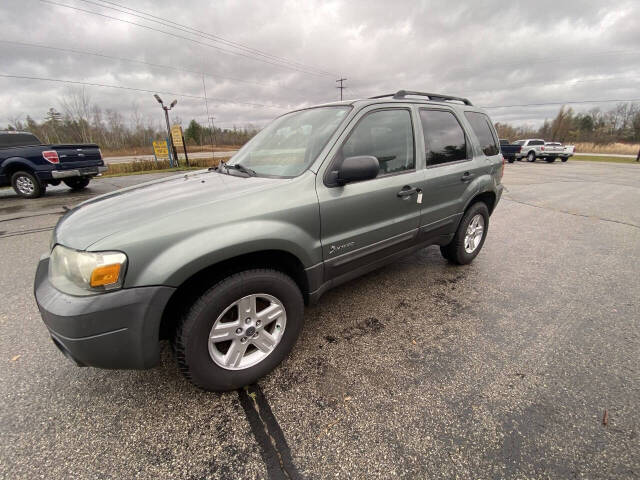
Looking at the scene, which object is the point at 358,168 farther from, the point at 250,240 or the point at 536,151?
the point at 536,151

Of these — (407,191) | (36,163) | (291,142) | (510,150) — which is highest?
(291,142)

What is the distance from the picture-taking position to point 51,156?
8188 mm

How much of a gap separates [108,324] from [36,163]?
979 cm

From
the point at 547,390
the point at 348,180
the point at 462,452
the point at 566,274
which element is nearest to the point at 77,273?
the point at 348,180

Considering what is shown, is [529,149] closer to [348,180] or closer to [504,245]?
[504,245]

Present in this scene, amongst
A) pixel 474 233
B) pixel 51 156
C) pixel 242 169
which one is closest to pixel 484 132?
pixel 474 233

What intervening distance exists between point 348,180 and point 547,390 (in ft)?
6.09

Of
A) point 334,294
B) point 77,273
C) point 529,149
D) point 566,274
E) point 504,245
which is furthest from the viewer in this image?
point 529,149

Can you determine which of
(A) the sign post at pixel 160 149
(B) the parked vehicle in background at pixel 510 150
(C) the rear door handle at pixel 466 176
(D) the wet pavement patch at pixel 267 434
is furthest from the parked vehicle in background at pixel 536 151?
(D) the wet pavement patch at pixel 267 434

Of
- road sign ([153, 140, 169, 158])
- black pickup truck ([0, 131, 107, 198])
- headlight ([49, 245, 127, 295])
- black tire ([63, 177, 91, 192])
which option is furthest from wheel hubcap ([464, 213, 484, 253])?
road sign ([153, 140, 169, 158])

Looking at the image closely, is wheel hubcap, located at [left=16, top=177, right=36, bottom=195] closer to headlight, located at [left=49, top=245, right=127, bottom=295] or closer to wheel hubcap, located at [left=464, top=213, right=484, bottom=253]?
headlight, located at [left=49, top=245, right=127, bottom=295]

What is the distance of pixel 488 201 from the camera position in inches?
→ 153

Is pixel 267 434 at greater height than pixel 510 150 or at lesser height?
lesser

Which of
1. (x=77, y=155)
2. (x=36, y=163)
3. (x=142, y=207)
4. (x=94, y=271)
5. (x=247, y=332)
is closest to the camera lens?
(x=94, y=271)
